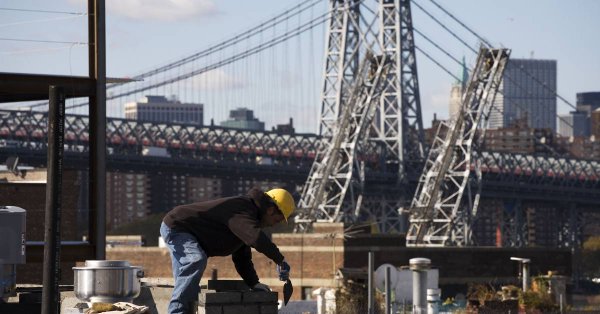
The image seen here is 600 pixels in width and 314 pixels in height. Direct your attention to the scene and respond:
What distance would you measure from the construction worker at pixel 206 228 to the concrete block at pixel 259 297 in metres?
0.37

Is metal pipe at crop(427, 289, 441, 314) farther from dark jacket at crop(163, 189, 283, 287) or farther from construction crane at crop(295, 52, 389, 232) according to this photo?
construction crane at crop(295, 52, 389, 232)

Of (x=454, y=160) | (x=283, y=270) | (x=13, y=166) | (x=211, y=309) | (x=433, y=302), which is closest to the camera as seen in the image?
(x=283, y=270)

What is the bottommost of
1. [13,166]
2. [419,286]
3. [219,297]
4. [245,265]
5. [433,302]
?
[433,302]

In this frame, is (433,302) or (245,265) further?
(433,302)

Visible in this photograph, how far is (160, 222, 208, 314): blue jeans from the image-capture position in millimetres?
13008

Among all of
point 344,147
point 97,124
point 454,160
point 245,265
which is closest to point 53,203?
point 245,265

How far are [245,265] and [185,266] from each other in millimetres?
696

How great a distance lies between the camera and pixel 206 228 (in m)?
13.1

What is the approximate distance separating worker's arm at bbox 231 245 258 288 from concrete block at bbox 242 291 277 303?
0.79 ft

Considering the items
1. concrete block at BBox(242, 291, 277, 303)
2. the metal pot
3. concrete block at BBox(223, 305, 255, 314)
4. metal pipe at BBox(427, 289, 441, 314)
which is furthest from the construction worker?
metal pipe at BBox(427, 289, 441, 314)

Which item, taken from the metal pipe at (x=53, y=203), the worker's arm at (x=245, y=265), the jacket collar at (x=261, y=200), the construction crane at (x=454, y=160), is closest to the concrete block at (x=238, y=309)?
the worker's arm at (x=245, y=265)

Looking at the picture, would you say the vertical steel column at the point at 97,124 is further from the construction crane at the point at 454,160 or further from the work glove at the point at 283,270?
the construction crane at the point at 454,160

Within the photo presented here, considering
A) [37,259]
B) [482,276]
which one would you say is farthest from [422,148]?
[37,259]

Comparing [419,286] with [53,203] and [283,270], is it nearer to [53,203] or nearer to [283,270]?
[283,270]
